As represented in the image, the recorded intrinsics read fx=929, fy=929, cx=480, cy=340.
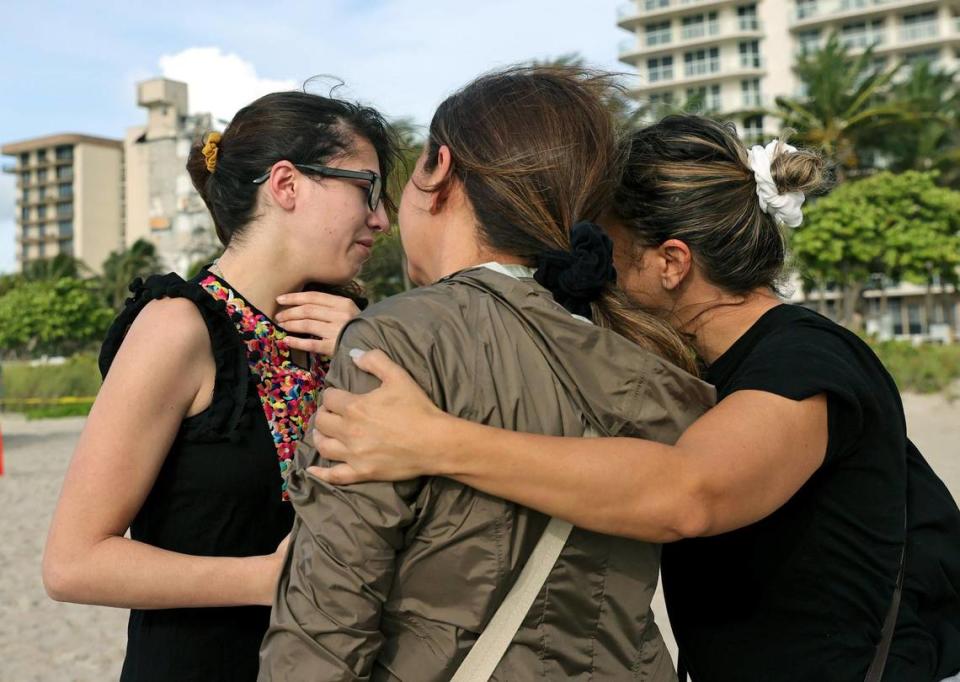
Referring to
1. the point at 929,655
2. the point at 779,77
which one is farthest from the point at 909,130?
the point at 929,655

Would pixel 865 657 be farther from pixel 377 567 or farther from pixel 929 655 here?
pixel 377 567

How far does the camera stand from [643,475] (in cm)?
146

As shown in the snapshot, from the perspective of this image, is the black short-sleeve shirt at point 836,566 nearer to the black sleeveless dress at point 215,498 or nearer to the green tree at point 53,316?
the black sleeveless dress at point 215,498

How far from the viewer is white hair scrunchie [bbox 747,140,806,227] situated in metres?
2.07

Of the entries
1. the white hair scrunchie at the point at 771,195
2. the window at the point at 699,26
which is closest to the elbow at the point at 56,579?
the white hair scrunchie at the point at 771,195

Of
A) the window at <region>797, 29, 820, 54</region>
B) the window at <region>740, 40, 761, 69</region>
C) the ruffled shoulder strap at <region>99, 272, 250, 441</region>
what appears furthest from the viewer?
the window at <region>740, 40, 761, 69</region>

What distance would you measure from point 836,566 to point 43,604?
6759 millimetres

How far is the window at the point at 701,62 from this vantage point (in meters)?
58.8

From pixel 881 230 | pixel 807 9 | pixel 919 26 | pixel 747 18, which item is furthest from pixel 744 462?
pixel 747 18

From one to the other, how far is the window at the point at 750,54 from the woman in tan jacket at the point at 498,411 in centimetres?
6016

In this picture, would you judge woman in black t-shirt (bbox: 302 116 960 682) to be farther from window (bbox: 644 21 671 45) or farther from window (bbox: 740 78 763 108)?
window (bbox: 644 21 671 45)

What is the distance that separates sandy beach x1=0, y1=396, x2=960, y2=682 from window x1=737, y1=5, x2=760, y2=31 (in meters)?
46.4

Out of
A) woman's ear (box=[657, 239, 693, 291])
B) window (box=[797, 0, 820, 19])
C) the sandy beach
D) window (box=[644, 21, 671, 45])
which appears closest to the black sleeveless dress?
woman's ear (box=[657, 239, 693, 291])

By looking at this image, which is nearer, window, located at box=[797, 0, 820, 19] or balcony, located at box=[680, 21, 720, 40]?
window, located at box=[797, 0, 820, 19]
